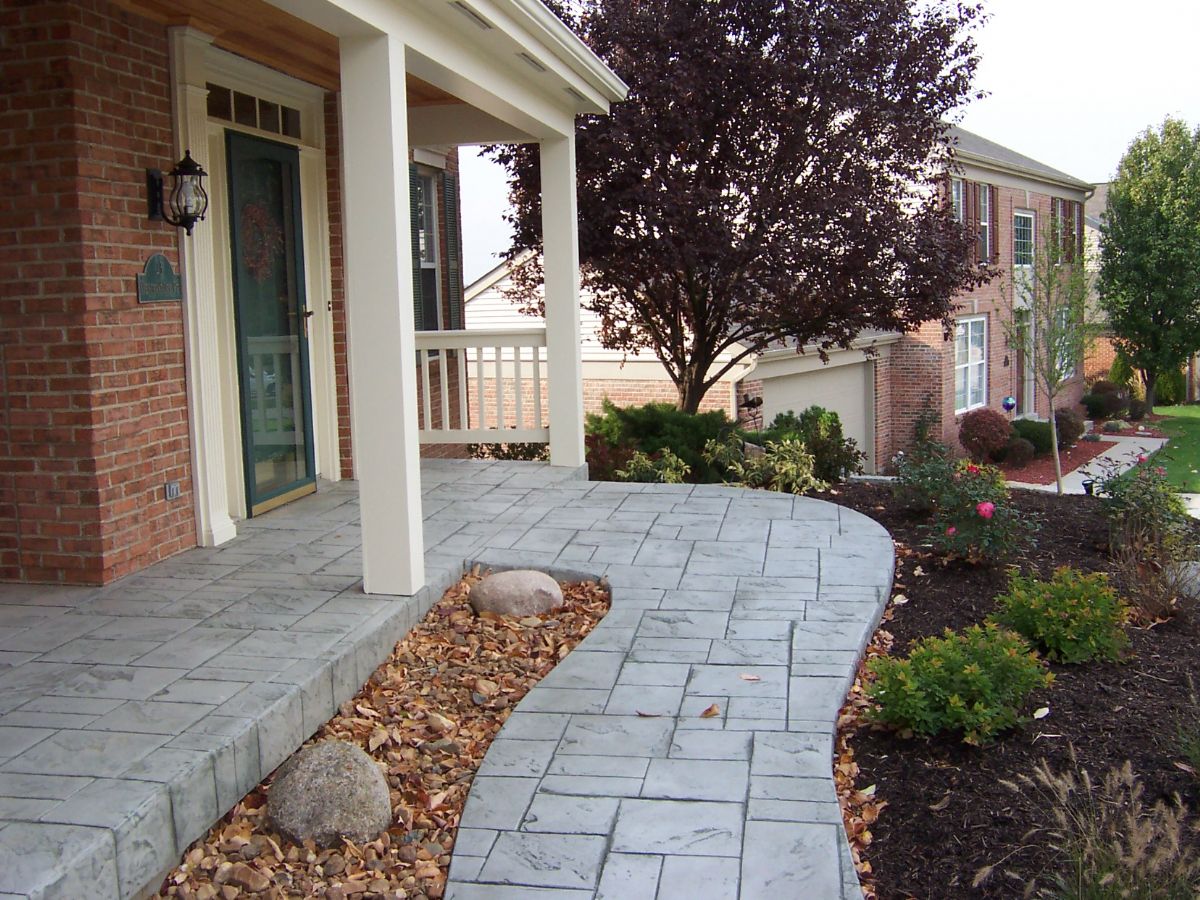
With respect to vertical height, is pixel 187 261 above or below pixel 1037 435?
above

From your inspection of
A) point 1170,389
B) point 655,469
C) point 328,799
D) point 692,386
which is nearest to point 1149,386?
point 1170,389

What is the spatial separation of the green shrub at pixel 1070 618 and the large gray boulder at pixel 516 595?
2.09 metres

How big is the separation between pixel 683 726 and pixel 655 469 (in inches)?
214

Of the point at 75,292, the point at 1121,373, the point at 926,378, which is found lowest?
the point at 1121,373

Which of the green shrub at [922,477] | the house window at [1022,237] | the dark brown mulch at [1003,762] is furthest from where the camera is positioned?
the house window at [1022,237]

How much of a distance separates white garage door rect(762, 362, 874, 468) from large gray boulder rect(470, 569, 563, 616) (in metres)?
11.4

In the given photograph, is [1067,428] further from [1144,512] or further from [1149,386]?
[1144,512]

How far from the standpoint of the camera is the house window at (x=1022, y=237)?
1008 inches

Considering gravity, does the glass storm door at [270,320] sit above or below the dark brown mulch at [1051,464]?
above

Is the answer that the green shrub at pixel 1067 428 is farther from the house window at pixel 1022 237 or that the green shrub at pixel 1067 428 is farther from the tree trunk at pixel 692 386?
the tree trunk at pixel 692 386

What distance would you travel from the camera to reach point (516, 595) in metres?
5.53

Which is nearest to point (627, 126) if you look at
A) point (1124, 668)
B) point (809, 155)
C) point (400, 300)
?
point (809, 155)

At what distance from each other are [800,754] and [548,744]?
34.7 inches

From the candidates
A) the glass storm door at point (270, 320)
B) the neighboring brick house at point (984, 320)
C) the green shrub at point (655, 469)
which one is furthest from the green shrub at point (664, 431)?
the neighboring brick house at point (984, 320)
